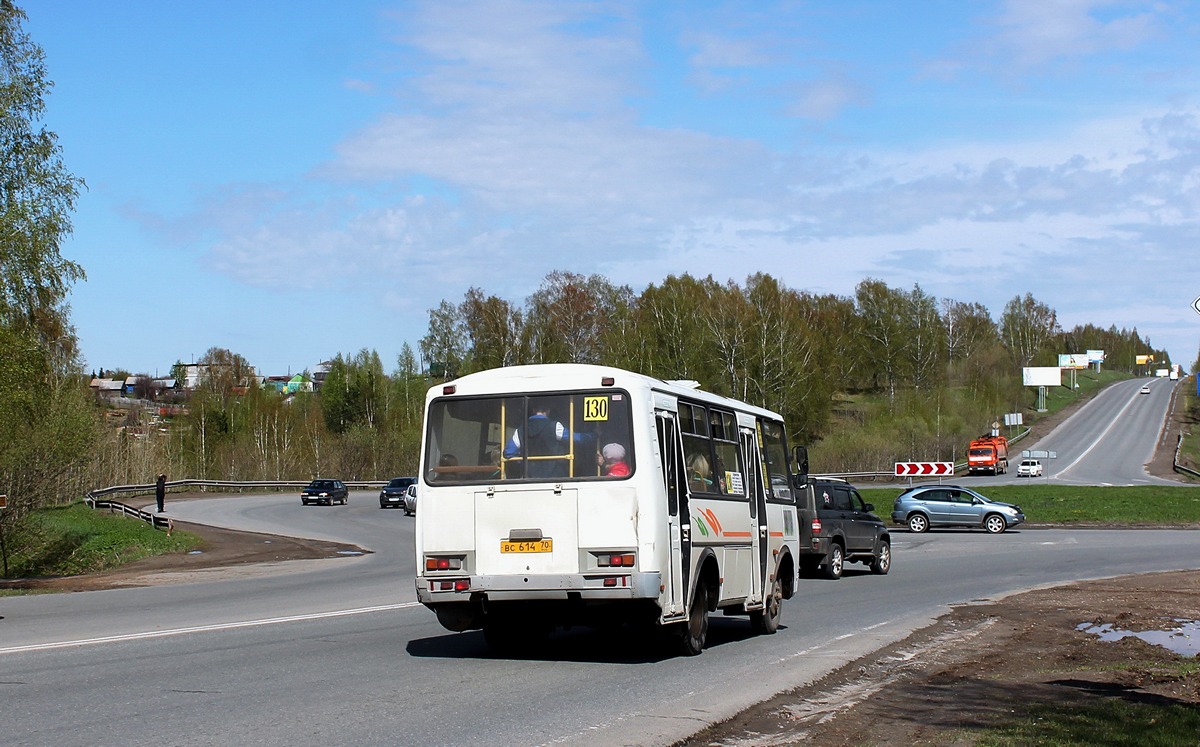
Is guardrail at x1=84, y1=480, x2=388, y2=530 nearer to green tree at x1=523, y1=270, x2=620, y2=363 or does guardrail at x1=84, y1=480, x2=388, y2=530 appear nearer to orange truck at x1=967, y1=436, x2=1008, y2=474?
green tree at x1=523, y1=270, x2=620, y2=363

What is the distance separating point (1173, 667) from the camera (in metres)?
11.6

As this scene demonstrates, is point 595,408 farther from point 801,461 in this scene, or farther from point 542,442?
point 801,461

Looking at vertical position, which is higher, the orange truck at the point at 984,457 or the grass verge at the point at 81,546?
the orange truck at the point at 984,457

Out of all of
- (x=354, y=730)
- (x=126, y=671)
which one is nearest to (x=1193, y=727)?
(x=354, y=730)

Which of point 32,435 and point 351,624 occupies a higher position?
point 32,435

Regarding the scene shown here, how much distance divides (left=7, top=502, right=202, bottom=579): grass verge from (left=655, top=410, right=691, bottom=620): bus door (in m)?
22.2

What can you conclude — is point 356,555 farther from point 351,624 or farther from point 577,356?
point 577,356

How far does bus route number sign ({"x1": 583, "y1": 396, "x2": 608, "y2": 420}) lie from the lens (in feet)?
37.7

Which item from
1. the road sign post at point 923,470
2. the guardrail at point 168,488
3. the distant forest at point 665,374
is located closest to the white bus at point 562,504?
the road sign post at point 923,470

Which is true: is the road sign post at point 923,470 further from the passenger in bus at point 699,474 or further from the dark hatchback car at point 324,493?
the dark hatchback car at point 324,493

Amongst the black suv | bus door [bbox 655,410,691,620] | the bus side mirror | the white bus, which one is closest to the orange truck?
the black suv

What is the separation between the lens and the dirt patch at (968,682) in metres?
8.65

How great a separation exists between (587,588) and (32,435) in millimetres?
29542

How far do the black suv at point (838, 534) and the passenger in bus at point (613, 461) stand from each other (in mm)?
12732
